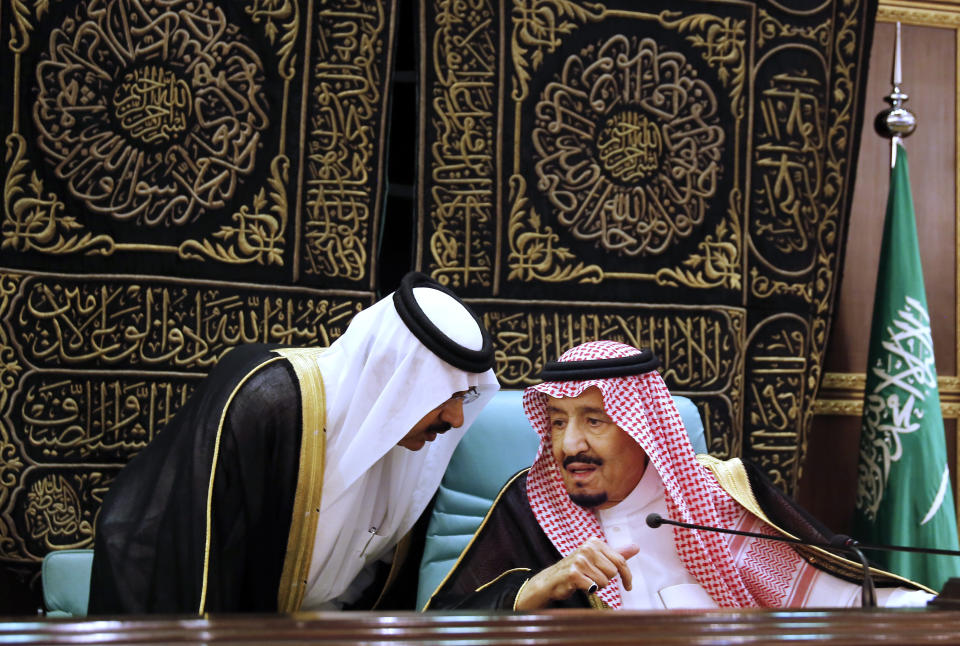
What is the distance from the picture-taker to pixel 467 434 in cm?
297

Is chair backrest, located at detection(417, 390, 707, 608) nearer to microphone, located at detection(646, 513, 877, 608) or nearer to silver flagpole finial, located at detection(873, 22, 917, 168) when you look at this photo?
microphone, located at detection(646, 513, 877, 608)

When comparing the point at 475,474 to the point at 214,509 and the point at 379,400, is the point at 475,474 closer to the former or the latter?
the point at 379,400

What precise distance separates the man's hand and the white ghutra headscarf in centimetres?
49

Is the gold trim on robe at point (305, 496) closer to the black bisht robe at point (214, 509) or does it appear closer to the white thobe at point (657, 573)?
the black bisht robe at point (214, 509)

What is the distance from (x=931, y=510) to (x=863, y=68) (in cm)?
171

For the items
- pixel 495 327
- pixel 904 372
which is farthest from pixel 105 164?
pixel 904 372

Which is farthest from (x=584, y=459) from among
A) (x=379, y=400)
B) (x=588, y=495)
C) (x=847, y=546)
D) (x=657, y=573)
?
(x=847, y=546)

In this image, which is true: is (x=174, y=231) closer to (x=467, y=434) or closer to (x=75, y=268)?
(x=75, y=268)

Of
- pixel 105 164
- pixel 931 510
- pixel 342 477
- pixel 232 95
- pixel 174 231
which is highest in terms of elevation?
pixel 232 95

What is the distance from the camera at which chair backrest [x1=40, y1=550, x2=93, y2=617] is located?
2951 mm

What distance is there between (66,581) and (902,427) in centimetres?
298

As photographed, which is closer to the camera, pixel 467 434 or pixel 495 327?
pixel 467 434

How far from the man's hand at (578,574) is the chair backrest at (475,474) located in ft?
1.69

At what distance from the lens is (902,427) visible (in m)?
3.75
